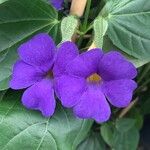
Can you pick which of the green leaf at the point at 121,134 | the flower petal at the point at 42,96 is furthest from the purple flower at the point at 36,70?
the green leaf at the point at 121,134

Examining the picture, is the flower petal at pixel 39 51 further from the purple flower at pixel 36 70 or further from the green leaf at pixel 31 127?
the green leaf at pixel 31 127

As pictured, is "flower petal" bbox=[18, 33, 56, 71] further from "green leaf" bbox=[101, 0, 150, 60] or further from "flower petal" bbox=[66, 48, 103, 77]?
"green leaf" bbox=[101, 0, 150, 60]

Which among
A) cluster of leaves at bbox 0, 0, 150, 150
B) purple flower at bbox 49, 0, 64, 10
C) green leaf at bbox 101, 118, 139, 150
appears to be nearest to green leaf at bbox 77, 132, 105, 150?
green leaf at bbox 101, 118, 139, 150

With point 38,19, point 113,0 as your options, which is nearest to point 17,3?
point 38,19

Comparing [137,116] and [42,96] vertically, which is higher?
[42,96]

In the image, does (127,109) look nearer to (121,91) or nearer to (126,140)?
(126,140)

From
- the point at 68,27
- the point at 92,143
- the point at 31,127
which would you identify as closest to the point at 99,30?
the point at 68,27
